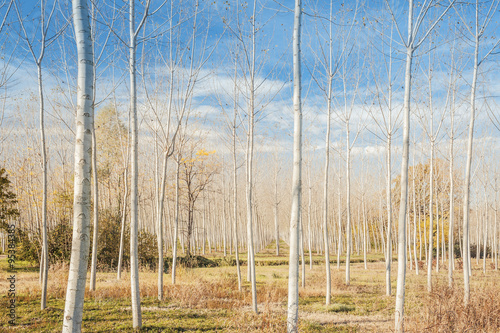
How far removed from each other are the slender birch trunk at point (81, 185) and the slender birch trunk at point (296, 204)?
97.1 inches

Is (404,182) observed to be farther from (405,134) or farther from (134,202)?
(134,202)

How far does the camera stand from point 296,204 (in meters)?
4.83

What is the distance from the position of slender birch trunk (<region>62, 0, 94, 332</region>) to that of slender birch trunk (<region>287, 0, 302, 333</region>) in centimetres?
247

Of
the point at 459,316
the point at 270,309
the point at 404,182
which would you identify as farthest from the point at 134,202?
the point at 459,316

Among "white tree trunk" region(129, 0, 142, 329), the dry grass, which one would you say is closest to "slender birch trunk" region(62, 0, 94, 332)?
"white tree trunk" region(129, 0, 142, 329)

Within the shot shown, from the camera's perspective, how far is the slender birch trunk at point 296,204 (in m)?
4.56

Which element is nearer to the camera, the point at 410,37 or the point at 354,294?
the point at 410,37

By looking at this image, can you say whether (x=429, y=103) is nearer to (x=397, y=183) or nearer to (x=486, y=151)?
(x=486, y=151)

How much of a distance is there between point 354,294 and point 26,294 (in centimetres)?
978

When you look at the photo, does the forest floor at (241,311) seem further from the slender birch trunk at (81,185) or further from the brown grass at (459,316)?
the slender birch trunk at (81,185)

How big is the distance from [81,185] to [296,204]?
2822mm

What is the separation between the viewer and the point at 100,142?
88.3 ft

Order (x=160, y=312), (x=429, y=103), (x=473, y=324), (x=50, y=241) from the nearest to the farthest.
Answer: (x=473, y=324) → (x=160, y=312) → (x=429, y=103) → (x=50, y=241)

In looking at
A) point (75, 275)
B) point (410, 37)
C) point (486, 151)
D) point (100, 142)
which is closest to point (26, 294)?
point (75, 275)
